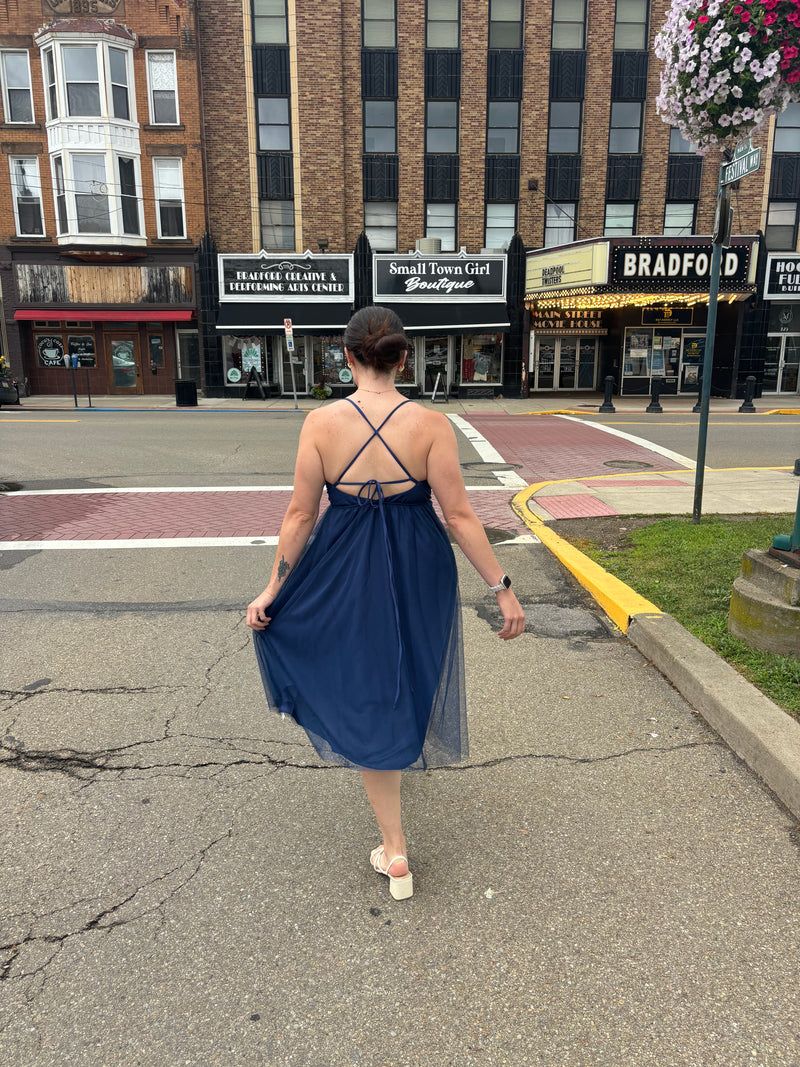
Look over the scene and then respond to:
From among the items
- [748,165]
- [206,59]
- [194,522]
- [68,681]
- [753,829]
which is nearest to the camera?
[753,829]

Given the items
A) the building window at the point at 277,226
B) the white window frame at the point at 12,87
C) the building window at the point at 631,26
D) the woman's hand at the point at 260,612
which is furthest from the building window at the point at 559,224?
the woman's hand at the point at 260,612

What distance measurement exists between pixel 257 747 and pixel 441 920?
4.66 feet

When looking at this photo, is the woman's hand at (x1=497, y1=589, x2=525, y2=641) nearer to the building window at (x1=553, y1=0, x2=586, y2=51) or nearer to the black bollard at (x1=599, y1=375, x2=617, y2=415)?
A: the black bollard at (x1=599, y1=375, x2=617, y2=415)

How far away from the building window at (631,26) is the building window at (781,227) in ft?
22.3

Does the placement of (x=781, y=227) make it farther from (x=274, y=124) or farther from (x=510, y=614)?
(x=510, y=614)

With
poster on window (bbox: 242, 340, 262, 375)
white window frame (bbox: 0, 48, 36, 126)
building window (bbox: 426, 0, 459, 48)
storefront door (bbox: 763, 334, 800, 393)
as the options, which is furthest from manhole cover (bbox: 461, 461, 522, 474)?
white window frame (bbox: 0, 48, 36, 126)

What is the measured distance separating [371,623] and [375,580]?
0.48ft

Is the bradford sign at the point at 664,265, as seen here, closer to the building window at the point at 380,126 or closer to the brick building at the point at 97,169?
the building window at the point at 380,126

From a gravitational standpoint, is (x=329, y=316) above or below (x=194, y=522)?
above

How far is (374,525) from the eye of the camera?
2.56m

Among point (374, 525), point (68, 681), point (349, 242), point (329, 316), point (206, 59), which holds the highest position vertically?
point (206, 59)

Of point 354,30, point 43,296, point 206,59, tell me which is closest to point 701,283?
point 354,30

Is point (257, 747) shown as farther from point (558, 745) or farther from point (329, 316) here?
point (329, 316)

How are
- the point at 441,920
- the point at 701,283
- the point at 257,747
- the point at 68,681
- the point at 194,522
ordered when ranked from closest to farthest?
the point at 441,920, the point at 257,747, the point at 68,681, the point at 194,522, the point at 701,283
